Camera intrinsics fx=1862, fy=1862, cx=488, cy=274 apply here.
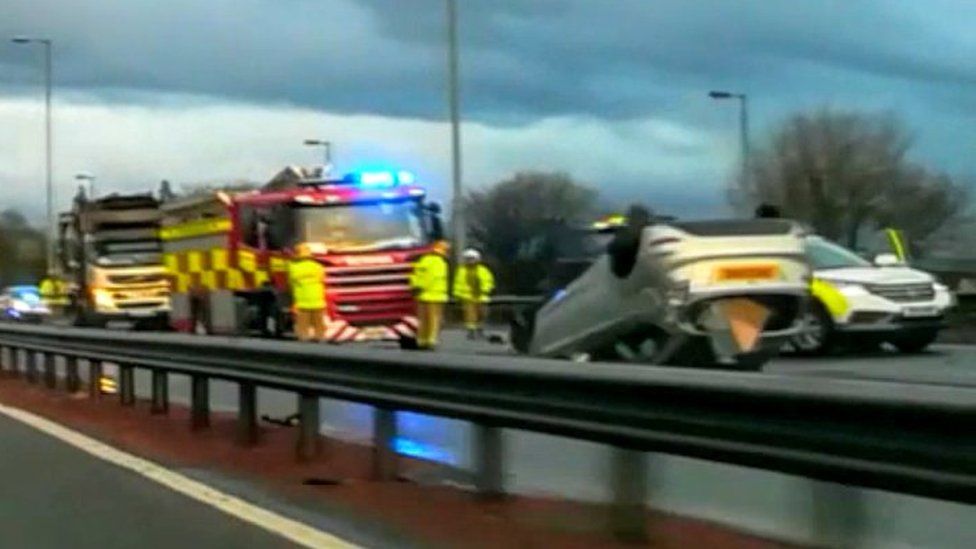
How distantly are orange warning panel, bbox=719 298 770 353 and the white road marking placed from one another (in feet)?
17.5

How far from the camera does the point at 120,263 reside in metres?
47.4

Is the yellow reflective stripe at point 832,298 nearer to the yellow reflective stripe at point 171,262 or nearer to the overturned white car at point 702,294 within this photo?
the overturned white car at point 702,294

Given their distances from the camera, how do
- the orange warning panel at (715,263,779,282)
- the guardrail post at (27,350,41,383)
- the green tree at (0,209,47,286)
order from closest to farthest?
the orange warning panel at (715,263,779,282)
the guardrail post at (27,350,41,383)
the green tree at (0,209,47,286)

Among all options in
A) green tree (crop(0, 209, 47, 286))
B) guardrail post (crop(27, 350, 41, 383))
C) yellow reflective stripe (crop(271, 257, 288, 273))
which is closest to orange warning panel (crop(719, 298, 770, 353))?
guardrail post (crop(27, 350, 41, 383))

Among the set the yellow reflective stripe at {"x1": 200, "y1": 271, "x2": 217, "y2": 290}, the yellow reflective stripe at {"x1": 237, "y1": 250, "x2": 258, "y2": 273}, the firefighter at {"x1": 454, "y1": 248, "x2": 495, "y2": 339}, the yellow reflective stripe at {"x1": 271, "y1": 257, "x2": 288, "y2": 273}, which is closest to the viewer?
the yellow reflective stripe at {"x1": 271, "y1": 257, "x2": 288, "y2": 273}

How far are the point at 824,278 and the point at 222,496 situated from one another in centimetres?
1300

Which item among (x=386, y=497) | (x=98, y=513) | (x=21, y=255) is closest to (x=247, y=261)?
(x=386, y=497)

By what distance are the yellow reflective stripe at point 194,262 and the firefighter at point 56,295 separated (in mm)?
11970

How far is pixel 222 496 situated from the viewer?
11.7 m

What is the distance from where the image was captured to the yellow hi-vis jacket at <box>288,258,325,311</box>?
29841 millimetres

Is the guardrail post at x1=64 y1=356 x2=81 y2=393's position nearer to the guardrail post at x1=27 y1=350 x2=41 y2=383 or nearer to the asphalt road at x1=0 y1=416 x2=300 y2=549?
the guardrail post at x1=27 y1=350 x2=41 y2=383

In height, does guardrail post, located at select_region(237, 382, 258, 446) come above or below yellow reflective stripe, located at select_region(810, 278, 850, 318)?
below

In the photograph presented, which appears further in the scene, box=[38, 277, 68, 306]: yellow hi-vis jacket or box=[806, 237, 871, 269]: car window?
box=[38, 277, 68, 306]: yellow hi-vis jacket

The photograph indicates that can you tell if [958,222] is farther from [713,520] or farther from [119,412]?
[713,520]
